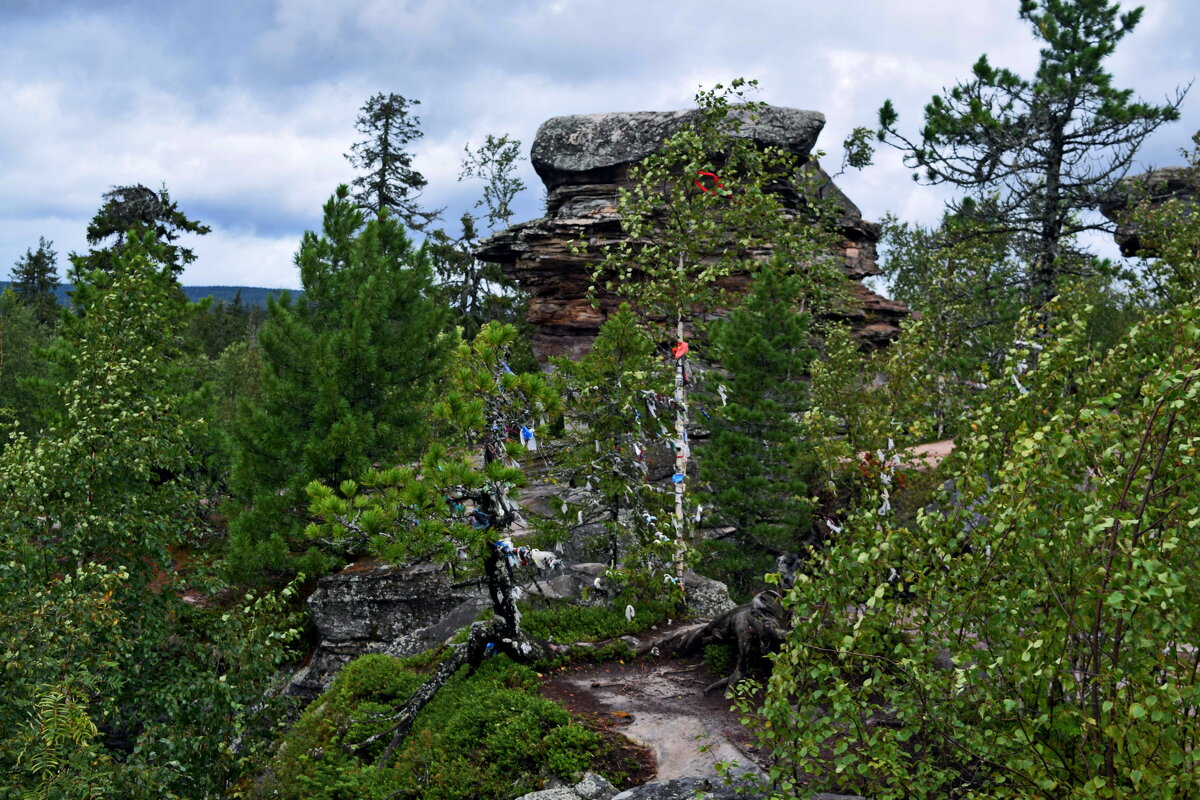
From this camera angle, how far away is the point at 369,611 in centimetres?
1698

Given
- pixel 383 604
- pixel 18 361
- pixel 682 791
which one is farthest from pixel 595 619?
pixel 18 361

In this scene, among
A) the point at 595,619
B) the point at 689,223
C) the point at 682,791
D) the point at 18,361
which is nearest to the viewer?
the point at 682,791

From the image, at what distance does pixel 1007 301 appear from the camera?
21.4 metres

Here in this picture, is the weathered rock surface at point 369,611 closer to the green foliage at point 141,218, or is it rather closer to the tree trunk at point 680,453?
the tree trunk at point 680,453

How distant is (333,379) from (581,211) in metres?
15.6

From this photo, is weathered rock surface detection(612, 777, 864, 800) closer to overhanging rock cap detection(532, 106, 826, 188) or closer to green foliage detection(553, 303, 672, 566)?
green foliage detection(553, 303, 672, 566)

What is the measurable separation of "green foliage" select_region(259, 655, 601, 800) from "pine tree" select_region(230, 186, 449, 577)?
6362 millimetres

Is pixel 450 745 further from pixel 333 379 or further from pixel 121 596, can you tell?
pixel 333 379

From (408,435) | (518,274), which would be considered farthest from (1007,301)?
(518,274)

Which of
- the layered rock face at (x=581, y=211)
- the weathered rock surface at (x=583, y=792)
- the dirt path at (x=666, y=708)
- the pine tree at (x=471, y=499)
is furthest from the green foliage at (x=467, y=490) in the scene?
the layered rock face at (x=581, y=211)

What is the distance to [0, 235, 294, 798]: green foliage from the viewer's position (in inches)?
349

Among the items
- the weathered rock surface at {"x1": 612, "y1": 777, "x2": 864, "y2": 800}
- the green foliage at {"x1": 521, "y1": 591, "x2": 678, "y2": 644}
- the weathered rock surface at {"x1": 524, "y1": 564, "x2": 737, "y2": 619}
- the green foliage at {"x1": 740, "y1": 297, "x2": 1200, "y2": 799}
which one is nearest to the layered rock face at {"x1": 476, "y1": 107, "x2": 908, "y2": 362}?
the weathered rock surface at {"x1": 524, "y1": 564, "x2": 737, "y2": 619}

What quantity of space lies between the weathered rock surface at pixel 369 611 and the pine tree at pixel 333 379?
1475 millimetres

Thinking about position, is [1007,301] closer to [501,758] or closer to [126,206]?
[501,758]
